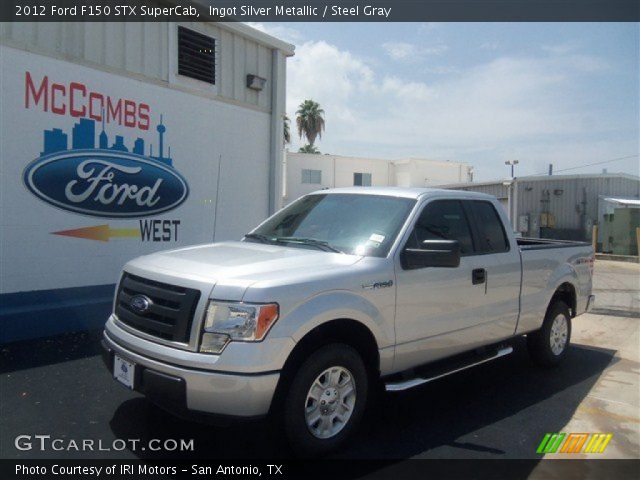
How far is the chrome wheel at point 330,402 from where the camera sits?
11.9 ft

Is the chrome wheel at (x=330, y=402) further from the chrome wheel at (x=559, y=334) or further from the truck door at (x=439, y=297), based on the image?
the chrome wheel at (x=559, y=334)

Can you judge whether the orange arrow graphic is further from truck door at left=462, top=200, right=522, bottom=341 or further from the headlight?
truck door at left=462, top=200, right=522, bottom=341

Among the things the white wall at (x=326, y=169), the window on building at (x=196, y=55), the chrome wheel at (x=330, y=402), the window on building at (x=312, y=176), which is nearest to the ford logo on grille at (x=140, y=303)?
the chrome wheel at (x=330, y=402)

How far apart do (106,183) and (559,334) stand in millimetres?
6062

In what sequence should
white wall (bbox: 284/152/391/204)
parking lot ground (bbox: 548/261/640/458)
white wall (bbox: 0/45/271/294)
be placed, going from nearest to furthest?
parking lot ground (bbox: 548/261/640/458)
white wall (bbox: 0/45/271/294)
white wall (bbox: 284/152/391/204)

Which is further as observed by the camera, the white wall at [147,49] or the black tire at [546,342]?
the white wall at [147,49]

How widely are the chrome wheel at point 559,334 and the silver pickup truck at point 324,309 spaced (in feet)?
2.52

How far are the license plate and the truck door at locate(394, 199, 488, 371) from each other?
1.92m

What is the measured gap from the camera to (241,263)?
377cm

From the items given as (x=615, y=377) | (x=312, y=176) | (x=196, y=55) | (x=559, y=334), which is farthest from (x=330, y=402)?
(x=312, y=176)

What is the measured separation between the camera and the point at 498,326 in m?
5.14

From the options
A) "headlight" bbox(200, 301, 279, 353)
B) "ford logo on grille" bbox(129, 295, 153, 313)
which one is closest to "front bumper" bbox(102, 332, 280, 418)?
"headlight" bbox(200, 301, 279, 353)

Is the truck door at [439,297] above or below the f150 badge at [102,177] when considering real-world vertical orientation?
below

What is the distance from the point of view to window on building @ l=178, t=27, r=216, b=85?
8367 mm
